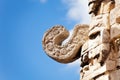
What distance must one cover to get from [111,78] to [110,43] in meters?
0.58

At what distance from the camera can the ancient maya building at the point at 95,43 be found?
6395mm

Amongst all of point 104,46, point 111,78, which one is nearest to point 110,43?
point 104,46

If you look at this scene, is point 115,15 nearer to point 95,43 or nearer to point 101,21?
point 101,21

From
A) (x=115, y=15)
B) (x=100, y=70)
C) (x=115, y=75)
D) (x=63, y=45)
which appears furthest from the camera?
(x=63, y=45)

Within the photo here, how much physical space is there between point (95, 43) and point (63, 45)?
2.49 feet

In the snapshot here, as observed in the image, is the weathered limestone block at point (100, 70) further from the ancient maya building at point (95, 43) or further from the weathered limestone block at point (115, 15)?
the weathered limestone block at point (115, 15)

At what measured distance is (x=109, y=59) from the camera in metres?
6.39

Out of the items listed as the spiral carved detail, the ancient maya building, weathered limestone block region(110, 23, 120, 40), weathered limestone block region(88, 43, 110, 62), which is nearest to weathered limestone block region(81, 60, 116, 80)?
the ancient maya building

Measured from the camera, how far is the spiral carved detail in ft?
23.4

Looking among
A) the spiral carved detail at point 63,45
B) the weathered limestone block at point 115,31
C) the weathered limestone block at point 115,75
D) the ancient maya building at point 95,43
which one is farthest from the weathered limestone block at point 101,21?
the weathered limestone block at point 115,75

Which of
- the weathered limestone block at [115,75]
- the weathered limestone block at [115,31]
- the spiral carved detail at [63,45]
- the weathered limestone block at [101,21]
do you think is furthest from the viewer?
the spiral carved detail at [63,45]

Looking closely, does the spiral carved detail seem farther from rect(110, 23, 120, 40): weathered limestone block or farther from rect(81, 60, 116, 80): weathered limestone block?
rect(110, 23, 120, 40): weathered limestone block

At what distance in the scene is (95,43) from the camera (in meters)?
6.69

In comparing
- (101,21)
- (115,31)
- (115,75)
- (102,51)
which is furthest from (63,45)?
(115,75)
